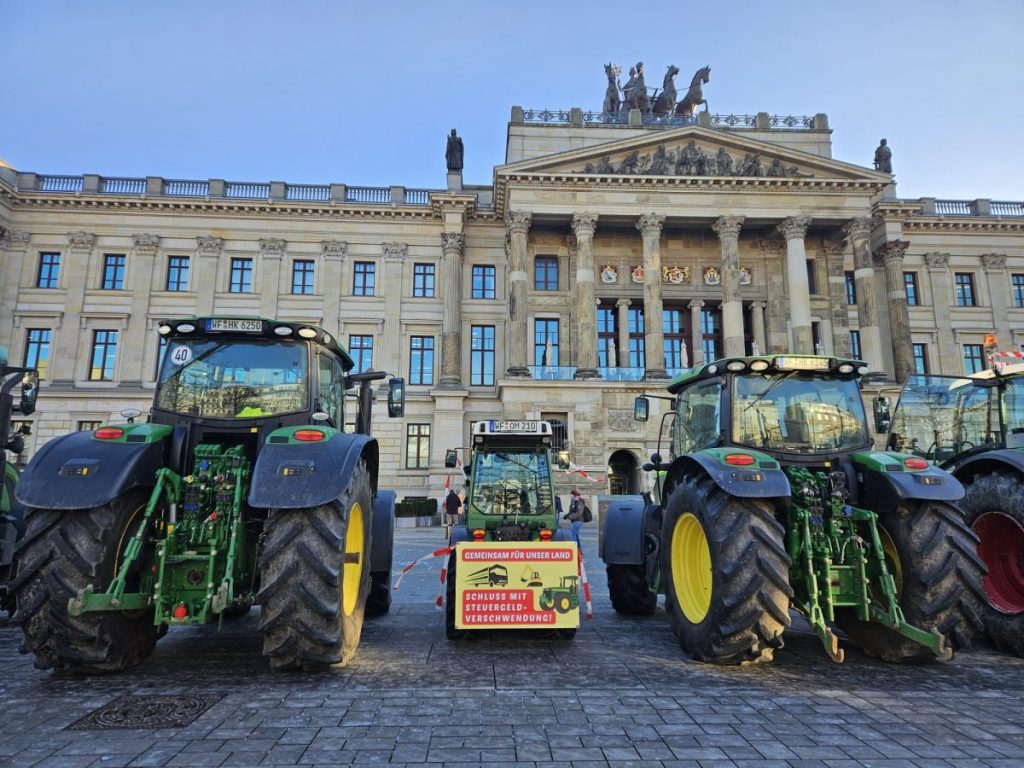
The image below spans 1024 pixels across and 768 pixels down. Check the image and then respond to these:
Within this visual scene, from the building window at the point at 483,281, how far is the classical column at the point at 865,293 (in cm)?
1933

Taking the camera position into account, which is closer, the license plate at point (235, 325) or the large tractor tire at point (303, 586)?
the large tractor tire at point (303, 586)

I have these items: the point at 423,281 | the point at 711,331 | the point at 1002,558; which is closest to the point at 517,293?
the point at 423,281

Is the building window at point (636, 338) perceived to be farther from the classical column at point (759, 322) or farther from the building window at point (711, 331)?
the classical column at point (759, 322)

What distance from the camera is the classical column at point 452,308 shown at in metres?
34.1

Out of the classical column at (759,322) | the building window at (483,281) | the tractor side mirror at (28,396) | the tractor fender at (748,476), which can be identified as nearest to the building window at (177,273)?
the building window at (483,281)

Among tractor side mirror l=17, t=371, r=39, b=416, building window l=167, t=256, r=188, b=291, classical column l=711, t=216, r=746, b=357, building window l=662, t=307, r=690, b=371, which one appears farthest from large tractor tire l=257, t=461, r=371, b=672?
building window l=167, t=256, r=188, b=291

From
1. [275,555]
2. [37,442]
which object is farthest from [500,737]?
[37,442]

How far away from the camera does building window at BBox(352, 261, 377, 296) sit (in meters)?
36.2

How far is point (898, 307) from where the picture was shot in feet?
115

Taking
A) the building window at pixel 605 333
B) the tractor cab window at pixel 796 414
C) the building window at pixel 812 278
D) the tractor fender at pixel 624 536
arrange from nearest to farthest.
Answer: the tractor cab window at pixel 796 414 → the tractor fender at pixel 624 536 → the building window at pixel 605 333 → the building window at pixel 812 278

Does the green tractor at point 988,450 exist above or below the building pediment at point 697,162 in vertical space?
below

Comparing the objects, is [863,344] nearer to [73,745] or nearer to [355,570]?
[355,570]

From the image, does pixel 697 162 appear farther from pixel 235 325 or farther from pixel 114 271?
pixel 114 271

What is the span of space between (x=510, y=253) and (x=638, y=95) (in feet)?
42.0
